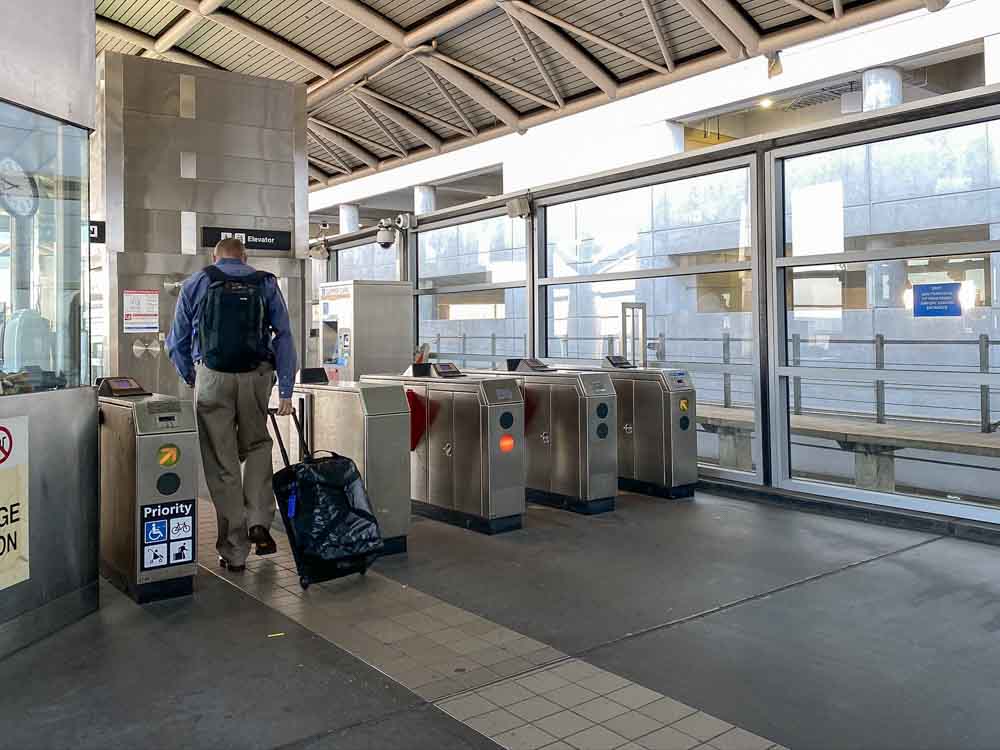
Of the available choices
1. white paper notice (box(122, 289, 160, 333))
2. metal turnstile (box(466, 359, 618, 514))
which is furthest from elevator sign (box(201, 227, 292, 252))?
metal turnstile (box(466, 359, 618, 514))

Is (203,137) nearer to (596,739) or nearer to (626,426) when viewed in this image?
(626,426)

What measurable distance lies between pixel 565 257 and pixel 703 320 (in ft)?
6.07

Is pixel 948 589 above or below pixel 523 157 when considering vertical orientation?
below

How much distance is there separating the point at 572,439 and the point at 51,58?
13.5 feet

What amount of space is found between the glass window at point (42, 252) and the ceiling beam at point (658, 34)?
5490 mm

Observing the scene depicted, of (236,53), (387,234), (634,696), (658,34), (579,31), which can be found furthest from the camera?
(387,234)

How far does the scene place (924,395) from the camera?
639cm

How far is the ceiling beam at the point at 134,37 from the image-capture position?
10.4 meters

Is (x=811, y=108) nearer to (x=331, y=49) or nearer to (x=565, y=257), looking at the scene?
(x=565, y=257)

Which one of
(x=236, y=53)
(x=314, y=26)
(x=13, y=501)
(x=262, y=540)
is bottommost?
(x=262, y=540)

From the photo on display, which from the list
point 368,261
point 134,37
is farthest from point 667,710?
point 368,261

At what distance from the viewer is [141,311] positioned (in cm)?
655

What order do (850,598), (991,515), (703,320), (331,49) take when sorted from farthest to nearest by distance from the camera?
1. (331,49)
2. (703,320)
3. (991,515)
4. (850,598)

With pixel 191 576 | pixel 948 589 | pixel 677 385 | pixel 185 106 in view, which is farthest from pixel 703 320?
pixel 191 576
